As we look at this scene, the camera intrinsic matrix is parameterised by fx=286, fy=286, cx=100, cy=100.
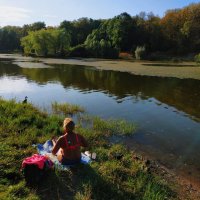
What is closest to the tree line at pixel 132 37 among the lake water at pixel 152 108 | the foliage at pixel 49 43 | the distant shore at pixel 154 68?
the foliage at pixel 49 43

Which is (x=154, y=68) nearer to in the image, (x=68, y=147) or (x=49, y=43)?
(x=68, y=147)

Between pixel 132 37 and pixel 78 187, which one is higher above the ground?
pixel 132 37

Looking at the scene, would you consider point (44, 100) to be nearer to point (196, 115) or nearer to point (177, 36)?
point (196, 115)

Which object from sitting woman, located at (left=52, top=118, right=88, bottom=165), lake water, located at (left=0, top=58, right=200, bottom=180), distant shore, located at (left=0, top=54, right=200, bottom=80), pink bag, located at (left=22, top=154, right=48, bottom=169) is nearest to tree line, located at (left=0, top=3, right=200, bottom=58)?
distant shore, located at (left=0, top=54, right=200, bottom=80)

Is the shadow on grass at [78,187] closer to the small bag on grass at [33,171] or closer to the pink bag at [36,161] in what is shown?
the small bag on grass at [33,171]

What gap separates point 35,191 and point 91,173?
57.0 inches

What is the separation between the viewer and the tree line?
247 ft

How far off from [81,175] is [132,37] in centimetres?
8088

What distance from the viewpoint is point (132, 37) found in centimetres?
8431

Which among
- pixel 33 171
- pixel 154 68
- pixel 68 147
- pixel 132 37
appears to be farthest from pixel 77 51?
pixel 33 171

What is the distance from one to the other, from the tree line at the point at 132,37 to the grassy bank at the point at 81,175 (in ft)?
208

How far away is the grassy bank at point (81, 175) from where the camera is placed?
19.3ft

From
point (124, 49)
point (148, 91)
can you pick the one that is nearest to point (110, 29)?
point (124, 49)

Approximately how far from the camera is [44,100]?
Answer: 17.7 metres
